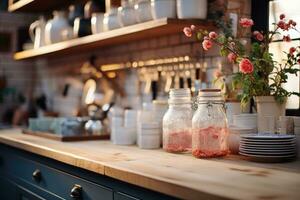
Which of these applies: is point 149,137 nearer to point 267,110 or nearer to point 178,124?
point 178,124

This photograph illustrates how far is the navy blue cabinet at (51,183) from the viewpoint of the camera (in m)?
1.63

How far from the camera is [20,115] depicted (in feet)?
14.1

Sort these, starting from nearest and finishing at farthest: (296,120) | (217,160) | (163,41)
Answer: (217,160) → (296,120) → (163,41)

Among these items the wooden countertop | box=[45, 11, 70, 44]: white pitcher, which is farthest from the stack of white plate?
box=[45, 11, 70, 44]: white pitcher

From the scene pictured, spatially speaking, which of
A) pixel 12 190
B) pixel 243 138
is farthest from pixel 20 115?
pixel 243 138

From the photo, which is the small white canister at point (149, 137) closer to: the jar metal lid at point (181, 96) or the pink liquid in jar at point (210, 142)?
the jar metal lid at point (181, 96)

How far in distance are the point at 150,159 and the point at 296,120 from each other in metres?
0.62

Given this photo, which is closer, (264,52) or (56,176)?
(264,52)

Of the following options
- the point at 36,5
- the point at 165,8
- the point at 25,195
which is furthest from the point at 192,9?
the point at 36,5

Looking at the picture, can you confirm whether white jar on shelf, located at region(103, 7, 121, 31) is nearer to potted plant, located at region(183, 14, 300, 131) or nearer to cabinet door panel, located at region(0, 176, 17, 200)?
potted plant, located at region(183, 14, 300, 131)

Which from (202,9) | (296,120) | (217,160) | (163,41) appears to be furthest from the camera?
(163,41)

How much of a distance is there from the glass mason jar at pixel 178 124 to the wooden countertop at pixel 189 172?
0.07 metres

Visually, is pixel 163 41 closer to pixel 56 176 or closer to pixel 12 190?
pixel 56 176

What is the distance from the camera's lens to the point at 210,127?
1838 mm
